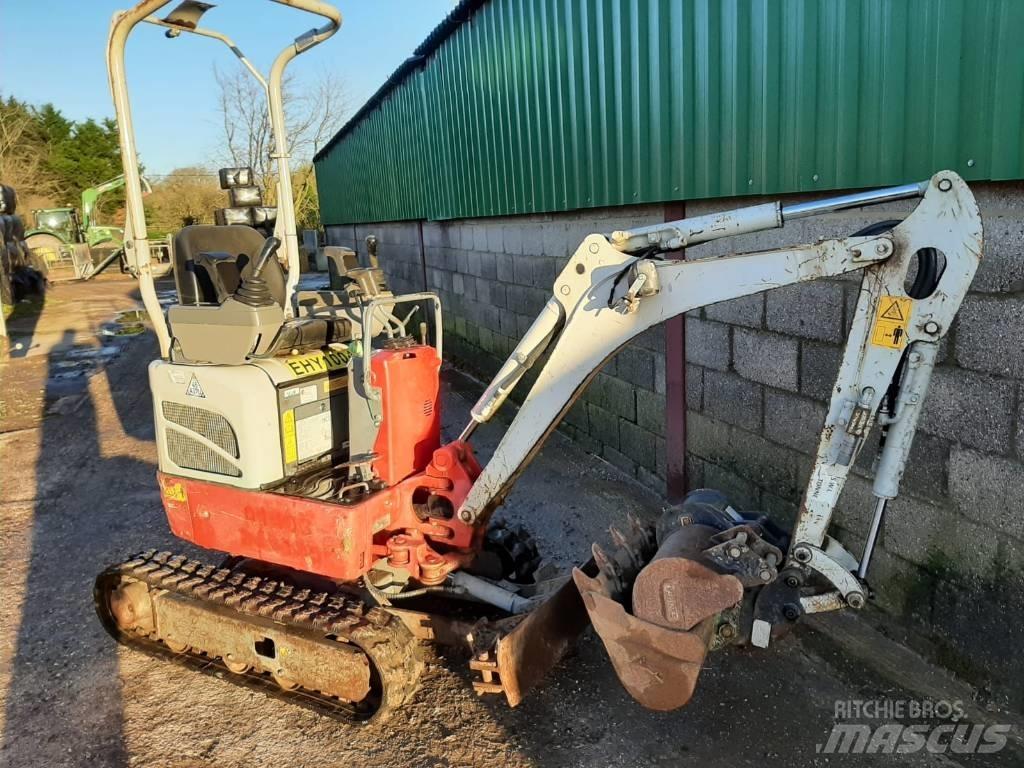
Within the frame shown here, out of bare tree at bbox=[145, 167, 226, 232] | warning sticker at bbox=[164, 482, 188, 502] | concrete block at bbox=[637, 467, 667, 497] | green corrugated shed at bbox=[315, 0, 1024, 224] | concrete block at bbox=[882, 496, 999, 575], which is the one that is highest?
bare tree at bbox=[145, 167, 226, 232]

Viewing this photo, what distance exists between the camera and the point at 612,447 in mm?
6082

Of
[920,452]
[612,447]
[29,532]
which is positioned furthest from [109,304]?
[920,452]

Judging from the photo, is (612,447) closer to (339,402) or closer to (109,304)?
(339,402)

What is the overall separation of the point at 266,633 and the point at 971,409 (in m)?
3.06

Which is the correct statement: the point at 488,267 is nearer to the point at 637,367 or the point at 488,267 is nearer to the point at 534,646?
the point at 637,367

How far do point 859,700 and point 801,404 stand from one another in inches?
55.0

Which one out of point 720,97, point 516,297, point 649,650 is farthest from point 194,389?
point 516,297

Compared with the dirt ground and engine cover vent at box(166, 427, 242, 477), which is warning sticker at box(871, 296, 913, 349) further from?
engine cover vent at box(166, 427, 242, 477)

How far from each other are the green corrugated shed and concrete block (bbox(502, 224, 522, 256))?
17 cm

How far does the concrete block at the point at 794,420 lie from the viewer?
3.90 metres

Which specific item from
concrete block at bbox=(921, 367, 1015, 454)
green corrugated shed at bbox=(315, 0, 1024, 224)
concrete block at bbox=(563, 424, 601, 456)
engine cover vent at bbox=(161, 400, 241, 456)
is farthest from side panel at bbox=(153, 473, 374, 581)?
concrete block at bbox=(563, 424, 601, 456)

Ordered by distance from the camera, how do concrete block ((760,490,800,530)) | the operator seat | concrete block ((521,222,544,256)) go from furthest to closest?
1. concrete block ((521,222,544,256))
2. the operator seat
3. concrete block ((760,490,800,530))

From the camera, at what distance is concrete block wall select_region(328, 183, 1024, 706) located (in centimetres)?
298

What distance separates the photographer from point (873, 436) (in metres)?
3.51
